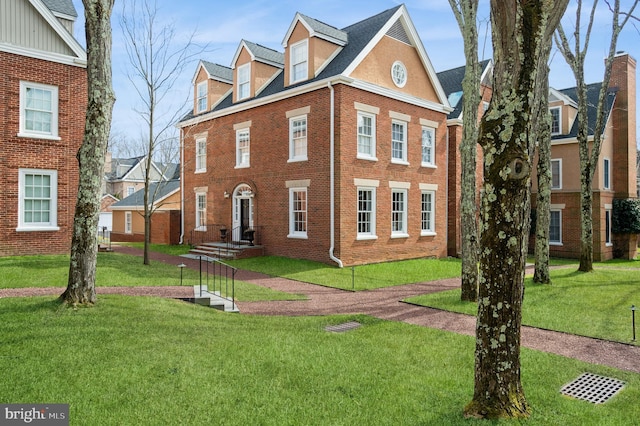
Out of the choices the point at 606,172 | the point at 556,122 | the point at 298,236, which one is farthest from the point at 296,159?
the point at 606,172

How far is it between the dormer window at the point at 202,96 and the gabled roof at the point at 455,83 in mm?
14218

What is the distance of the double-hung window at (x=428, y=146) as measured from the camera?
21364 mm

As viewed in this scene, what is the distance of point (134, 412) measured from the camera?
4.25 meters

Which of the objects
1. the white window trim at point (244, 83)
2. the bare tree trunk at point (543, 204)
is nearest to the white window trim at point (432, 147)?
the bare tree trunk at point (543, 204)

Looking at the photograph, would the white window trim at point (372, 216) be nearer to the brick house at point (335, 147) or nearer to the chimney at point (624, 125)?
the brick house at point (335, 147)

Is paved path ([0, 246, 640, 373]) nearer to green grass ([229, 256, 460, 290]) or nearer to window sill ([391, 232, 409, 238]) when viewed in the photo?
green grass ([229, 256, 460, 290])

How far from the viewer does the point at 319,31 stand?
18.7 m

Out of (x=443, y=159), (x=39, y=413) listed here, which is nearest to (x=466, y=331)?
(x=39, y=413)

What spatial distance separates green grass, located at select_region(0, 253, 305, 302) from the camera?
11.2 metres

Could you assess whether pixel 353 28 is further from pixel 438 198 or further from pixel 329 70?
pixel 438 198

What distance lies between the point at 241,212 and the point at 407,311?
538 inches

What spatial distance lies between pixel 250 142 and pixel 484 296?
18291 millimetres

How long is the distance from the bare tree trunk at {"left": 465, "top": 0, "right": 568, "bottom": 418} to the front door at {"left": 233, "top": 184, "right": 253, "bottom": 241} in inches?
702

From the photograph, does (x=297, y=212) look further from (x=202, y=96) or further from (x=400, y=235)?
(x=202, y=96)
